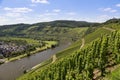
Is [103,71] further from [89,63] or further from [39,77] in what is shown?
[39,77]

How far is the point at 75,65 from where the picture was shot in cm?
8312

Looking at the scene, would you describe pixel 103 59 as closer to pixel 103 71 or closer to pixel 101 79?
pixel 103 71

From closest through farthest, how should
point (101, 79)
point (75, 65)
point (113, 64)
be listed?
point (101, 79) → point (113, 64) → point (75, 65)

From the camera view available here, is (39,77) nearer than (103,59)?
No

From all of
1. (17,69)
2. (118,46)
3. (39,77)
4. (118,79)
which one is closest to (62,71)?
(39,77)

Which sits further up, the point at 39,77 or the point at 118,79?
the point at 118,79

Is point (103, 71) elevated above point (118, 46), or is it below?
below

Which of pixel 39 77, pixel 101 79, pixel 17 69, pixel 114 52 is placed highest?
Result: pixel 114 52

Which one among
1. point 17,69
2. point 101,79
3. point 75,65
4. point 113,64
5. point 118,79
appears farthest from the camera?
point 17,69

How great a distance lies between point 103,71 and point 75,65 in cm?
1693

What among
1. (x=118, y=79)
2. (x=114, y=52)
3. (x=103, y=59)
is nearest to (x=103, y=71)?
(x=103, y=59)

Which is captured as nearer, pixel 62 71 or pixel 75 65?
pixel 62 71

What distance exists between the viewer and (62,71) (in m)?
76.3

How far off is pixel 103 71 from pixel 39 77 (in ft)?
88.6
